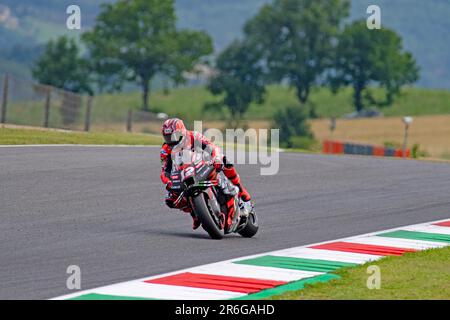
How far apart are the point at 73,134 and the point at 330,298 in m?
22.3

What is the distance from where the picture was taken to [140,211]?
1608cm

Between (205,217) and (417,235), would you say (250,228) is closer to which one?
(205,217)

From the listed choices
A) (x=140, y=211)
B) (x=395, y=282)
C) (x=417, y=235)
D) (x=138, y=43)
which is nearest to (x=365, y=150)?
(x=140, y=211)

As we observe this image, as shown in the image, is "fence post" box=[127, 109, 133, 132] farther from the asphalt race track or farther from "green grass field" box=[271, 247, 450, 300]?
"green grass field" box=[271, 247, 450, 300]

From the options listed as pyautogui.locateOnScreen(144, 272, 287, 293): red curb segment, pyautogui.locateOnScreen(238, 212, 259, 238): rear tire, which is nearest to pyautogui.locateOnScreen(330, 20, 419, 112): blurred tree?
pyautogui.locateOnScreen(238, 212, 259, 238): rear tire

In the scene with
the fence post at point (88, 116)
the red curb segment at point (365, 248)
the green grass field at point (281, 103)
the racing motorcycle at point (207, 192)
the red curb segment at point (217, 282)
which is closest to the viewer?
the red curb segment at point (217, 282)

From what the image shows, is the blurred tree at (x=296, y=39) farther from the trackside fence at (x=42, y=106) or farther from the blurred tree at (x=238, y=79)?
the trackside fence at (x=42, y=106)

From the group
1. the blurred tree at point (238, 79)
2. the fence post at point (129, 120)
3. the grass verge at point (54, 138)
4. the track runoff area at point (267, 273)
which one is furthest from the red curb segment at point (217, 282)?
the blurred tree at point (238, 79)

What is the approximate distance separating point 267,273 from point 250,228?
9.58 ft

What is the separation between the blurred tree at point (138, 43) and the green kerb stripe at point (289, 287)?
4334 inches

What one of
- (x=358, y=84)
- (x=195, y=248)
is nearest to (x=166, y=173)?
(x=195, y=248)

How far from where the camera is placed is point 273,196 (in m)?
18.3

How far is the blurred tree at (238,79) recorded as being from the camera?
407ft

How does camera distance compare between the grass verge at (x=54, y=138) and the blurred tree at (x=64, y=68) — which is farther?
the blurred tree at (x=64, y=68)
